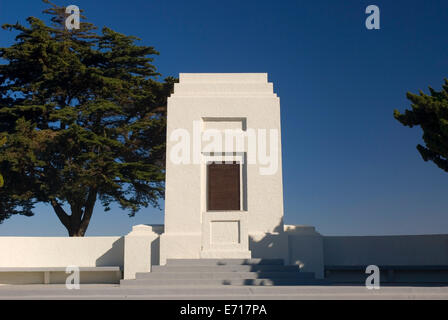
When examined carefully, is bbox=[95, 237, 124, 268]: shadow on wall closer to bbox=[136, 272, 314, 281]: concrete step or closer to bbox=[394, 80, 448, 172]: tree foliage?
bbox=[136, 272, 314, 281]: concrete step

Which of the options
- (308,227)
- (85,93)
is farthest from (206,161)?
(85,93)

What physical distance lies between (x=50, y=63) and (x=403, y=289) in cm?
1930

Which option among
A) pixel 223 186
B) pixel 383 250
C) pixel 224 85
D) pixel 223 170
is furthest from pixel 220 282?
pixel 383 250

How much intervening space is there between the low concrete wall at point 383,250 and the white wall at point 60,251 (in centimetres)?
765

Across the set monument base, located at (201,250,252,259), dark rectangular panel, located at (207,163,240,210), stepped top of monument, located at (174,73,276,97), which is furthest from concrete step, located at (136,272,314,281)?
stepped top of monument, located at (174,73,276,97)

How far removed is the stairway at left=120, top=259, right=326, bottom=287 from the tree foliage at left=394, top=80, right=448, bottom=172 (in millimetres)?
4490

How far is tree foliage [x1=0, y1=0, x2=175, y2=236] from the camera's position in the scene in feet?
70.2

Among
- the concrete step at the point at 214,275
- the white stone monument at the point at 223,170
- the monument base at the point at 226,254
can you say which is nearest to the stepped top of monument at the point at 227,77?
the white stone monument at the point at 223,170

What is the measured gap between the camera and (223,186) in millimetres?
14883

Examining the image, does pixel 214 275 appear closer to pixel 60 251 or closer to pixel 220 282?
pixel 220 282

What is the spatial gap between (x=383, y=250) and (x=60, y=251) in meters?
11.6

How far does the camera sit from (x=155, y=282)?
11383 millimetres

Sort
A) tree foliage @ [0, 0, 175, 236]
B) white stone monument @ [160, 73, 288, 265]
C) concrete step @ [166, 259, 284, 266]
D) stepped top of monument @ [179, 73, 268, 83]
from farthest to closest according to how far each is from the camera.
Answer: tree foliage @ [0, 0, 175, 236] → stepped top of monument @ [179, 73, 268, 83] → white stone monument @ [160, 73, 288, 265] → concrete step @ [166, 259, 284, 266]

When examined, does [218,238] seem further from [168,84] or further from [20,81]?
[20,81]
